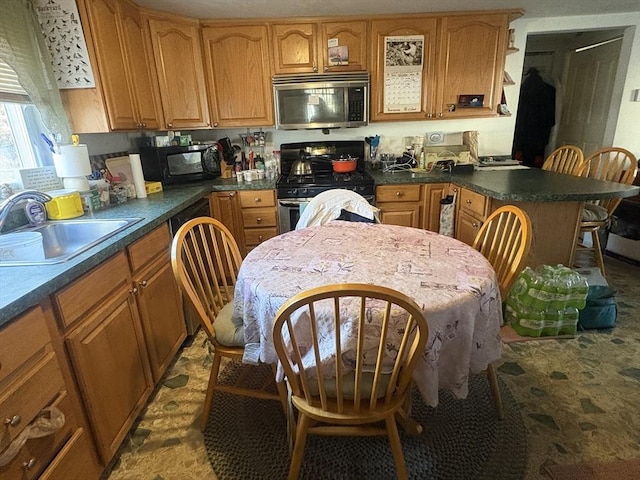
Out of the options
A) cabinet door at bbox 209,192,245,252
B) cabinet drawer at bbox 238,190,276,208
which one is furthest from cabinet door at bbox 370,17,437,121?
cabinet door at bbox 209,192,245,252

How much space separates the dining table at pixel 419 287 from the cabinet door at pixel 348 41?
6.35ft

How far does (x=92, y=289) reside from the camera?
4.30 ft

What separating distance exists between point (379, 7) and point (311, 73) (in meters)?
0.69

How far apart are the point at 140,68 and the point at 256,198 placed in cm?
121

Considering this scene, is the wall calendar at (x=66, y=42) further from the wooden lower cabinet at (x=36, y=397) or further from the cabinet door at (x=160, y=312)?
the wooden lower cabinet at (x=36, y=397)

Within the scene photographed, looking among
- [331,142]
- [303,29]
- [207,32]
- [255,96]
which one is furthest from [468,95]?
[207,32]

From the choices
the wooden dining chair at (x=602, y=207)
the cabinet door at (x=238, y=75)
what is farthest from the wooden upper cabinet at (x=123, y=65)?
the wooden dining chair at (x=602, y=207)

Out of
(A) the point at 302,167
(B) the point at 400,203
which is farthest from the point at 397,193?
(A) the point at 302,167

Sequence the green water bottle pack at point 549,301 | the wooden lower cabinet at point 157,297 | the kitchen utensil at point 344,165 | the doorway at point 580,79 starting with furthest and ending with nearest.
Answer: the doorway at point 580,79, the kitchen utensil at point 344,165, the green water bottle pack at point 549,301, the wooden lower cabinet at point 157,297

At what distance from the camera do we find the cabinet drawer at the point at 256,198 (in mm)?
2844

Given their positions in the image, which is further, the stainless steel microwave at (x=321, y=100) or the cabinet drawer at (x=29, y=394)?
the stainless steel microwave at (x=321, y=100)

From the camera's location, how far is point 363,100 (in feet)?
9.57

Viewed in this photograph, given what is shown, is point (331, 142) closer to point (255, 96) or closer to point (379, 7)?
point (255, 96)

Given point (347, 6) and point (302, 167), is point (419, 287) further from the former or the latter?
point (347, 6)
